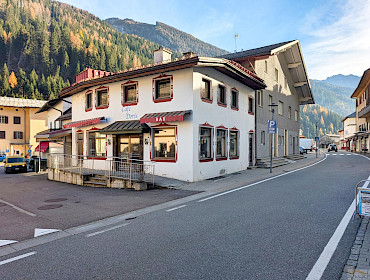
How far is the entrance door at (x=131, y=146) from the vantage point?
1603cm

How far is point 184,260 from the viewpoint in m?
4.27

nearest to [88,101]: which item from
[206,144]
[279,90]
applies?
[206,144]

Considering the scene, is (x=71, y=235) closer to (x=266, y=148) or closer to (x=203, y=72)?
(x=203, y=72)

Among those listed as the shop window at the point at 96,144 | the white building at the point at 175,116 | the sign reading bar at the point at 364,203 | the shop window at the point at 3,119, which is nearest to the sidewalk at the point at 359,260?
the sign reading bar at the point at 364,203

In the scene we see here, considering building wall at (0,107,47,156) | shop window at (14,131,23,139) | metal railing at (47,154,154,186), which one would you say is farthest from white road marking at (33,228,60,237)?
shop window at (14,131,23,139)

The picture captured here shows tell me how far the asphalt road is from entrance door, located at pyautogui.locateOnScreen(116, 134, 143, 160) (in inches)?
337

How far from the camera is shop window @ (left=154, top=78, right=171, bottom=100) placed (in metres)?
14.9

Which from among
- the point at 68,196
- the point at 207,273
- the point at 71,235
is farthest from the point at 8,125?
the point at 207,273

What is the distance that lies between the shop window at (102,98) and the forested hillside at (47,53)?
85427 mm

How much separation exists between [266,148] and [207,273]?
21.0m

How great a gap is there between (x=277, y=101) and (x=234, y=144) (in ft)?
37.2

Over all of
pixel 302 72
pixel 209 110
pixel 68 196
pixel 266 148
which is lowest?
pixel 68 196

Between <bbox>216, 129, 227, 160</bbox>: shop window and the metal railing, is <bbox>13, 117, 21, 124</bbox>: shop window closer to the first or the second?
the metal railing

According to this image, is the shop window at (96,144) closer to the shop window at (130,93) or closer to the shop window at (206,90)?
the shop window at (130,93)
